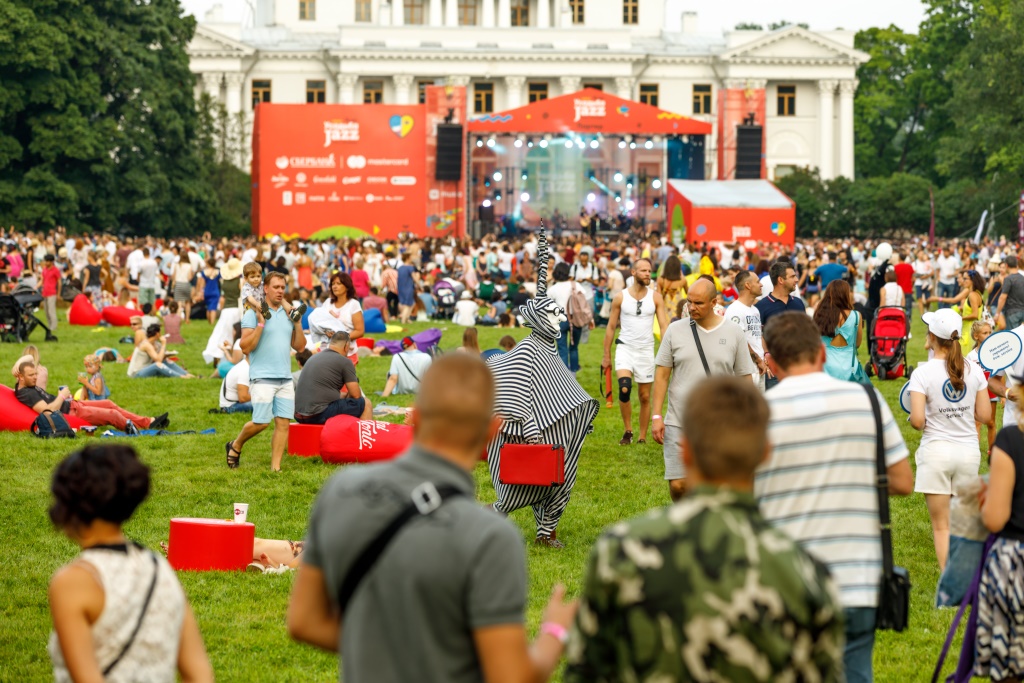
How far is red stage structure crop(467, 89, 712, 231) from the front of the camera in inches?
1866

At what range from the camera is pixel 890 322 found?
56.9 ft

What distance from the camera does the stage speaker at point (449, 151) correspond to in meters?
45.0

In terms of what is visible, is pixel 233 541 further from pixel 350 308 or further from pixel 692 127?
pixel 692 127

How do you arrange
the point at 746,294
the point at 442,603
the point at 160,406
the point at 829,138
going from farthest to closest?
the point at 829,138 < the point at 160,406 < the point at 746,294 < the point at 442,603

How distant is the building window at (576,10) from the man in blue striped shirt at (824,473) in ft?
284

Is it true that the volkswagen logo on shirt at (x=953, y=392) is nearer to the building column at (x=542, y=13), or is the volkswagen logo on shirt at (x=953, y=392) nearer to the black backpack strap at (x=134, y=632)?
the black backpack strap at (x=134, y=632)

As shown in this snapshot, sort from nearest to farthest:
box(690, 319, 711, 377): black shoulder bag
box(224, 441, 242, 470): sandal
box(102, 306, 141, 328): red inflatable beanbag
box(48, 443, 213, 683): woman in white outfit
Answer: box(48, 443, 213, 683): woman in white outfit < box(690, 319, 711, 377): black shoulder bag < box(224, 441, 242, 470): sandal < box(102, 306, 141, 328): red inflatable beanbag

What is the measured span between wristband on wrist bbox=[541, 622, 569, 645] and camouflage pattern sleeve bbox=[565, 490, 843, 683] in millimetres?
228

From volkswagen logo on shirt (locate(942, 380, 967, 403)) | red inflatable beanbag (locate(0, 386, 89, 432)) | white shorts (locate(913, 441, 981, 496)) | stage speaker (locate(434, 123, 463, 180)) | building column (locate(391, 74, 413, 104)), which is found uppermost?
building column (locate(391, 74, 413, 104))

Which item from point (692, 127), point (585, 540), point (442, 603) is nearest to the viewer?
point (442, 603)

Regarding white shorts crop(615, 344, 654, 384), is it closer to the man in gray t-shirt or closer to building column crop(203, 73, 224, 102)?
the man in gray t-shirt

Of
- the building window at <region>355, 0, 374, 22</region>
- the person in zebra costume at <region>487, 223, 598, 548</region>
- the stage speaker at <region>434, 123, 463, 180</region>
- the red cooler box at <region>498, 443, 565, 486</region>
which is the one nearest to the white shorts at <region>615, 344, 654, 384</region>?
the person in zebra costume at <region>487, 223, 598, 548</region>

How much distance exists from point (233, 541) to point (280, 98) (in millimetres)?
79155

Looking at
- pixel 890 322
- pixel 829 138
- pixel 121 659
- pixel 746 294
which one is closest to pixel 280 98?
pixel 829 138
